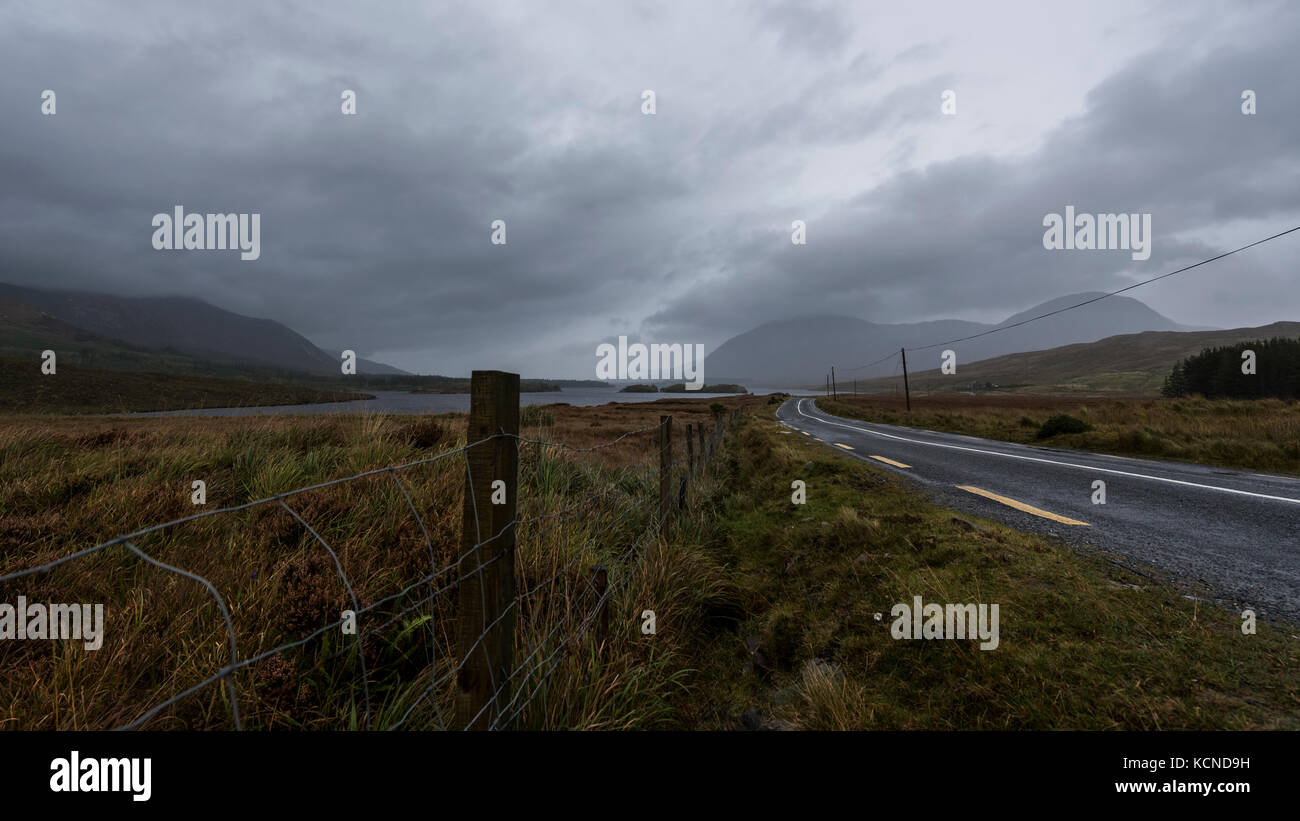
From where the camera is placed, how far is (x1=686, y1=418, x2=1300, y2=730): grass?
2104mm

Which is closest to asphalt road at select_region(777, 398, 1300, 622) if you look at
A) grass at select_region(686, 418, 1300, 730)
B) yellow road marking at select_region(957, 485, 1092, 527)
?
yellow road marking at select_region(957, 485, 1092, 527)

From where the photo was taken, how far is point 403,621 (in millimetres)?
2896

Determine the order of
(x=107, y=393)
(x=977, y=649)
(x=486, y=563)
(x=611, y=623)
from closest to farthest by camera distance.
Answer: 1. (x=486, y=563)
2. (x=977, y=649)
3. (x=611, y=623)
4. (x=107, y=393)

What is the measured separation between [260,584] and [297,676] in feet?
2.46

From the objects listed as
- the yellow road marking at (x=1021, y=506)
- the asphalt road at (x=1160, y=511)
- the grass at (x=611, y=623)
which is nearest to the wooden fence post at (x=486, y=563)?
the grass at (x=611, y=623)

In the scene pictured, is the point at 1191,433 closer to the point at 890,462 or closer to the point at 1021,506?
the point at 890,462

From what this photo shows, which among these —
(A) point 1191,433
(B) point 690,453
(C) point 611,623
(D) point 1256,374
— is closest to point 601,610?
(C) point 611,623

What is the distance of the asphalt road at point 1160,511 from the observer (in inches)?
135

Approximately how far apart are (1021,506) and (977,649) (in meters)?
4.23

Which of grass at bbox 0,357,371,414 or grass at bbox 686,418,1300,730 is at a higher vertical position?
grass at bbox 0,357,371,414

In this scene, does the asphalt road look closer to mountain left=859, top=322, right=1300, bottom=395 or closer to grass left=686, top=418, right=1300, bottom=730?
grass left=686, top=418, right=1300, bottom=730

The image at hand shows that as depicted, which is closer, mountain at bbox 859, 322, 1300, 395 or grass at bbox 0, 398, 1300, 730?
grass at bbox 0, 398, 1300, 730

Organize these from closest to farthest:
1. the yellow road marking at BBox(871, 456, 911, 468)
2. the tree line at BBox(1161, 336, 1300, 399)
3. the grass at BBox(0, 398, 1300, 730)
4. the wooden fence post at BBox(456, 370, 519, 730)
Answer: the wooden fence post at BBox(456, 370, 519, 730) < the grass at BBox(0, 398, 1300, 730) < the yellow road marking at BBox(871, 456, 911, 468) < the tree line at BBox(1161, 336, 1300, 399)
